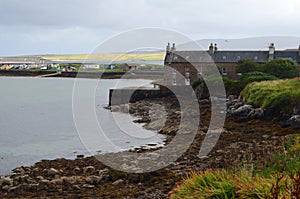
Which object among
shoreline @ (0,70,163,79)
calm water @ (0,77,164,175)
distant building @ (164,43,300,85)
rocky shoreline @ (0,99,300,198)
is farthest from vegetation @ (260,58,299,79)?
shoreline @ (0,70,163,79)

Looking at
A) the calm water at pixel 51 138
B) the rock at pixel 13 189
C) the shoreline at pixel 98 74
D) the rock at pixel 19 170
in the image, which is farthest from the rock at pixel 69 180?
the shoreline at pixel 98 74

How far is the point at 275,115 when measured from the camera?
80.5 feet

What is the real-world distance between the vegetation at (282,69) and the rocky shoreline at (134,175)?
16.3 metres

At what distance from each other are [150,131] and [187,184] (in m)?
20.5

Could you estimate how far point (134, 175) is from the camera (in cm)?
1384

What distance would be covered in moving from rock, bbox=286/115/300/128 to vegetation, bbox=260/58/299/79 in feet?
58.8

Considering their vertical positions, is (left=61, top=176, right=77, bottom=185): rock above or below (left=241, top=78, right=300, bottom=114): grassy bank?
below

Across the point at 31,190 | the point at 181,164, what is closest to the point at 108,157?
the point at 181,164

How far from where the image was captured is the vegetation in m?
38.5

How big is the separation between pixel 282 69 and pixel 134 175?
94.5 ft

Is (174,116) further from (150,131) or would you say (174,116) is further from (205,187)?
(205,187)

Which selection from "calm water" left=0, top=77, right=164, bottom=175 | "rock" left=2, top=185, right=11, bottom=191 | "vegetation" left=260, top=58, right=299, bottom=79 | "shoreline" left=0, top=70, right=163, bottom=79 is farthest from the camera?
"shoreline" left=0, top=70, right=163, bottom=79

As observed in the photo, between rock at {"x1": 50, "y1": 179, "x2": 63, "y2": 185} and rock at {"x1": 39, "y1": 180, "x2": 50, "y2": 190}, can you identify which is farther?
rock at {"x1": 50, "y1": 179, "x2": 63, "y2": 185}

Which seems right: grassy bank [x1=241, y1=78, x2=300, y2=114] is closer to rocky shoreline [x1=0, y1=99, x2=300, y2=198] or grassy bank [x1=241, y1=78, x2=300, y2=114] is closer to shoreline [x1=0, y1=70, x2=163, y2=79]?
rocky shoreline [x1=0, y1=99, x2=300, y2=198]
